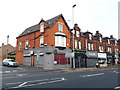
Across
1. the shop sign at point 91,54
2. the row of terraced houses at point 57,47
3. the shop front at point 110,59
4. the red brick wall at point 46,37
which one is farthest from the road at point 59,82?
the shop front at point 110,59

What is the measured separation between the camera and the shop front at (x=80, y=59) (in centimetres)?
2783

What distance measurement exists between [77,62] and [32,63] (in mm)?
11605

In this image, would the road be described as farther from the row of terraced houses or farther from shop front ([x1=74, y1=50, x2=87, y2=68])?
shop front ([x1=74, y1=50, x2=87, y2=68])

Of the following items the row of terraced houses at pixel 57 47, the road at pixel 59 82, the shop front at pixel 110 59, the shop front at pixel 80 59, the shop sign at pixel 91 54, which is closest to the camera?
the road at pixel 59 82

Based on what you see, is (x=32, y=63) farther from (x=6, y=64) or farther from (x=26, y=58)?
(x=6, y=64)

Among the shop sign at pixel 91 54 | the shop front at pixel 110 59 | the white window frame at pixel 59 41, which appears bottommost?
the shop front at pixel 110 59

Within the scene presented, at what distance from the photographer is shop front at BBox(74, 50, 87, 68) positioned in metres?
27.8

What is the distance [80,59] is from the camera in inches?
1135

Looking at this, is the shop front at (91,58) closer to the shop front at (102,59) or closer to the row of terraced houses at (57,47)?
the row of terraced houses at (57,47)

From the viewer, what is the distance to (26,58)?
28.9 meters

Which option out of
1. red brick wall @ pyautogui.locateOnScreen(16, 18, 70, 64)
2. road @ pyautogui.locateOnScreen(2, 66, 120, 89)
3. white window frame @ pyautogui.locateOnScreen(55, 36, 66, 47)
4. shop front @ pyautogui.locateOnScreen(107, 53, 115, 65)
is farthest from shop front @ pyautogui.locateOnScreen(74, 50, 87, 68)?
road @ pyautogui.locateOnScreen(2, 66, 120, 89)

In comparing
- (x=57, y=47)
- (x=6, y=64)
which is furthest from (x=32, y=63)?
(x=57, y=47)

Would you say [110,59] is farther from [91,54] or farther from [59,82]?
[59,82]

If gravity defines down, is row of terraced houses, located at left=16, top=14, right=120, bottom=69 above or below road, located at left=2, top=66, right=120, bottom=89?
above
